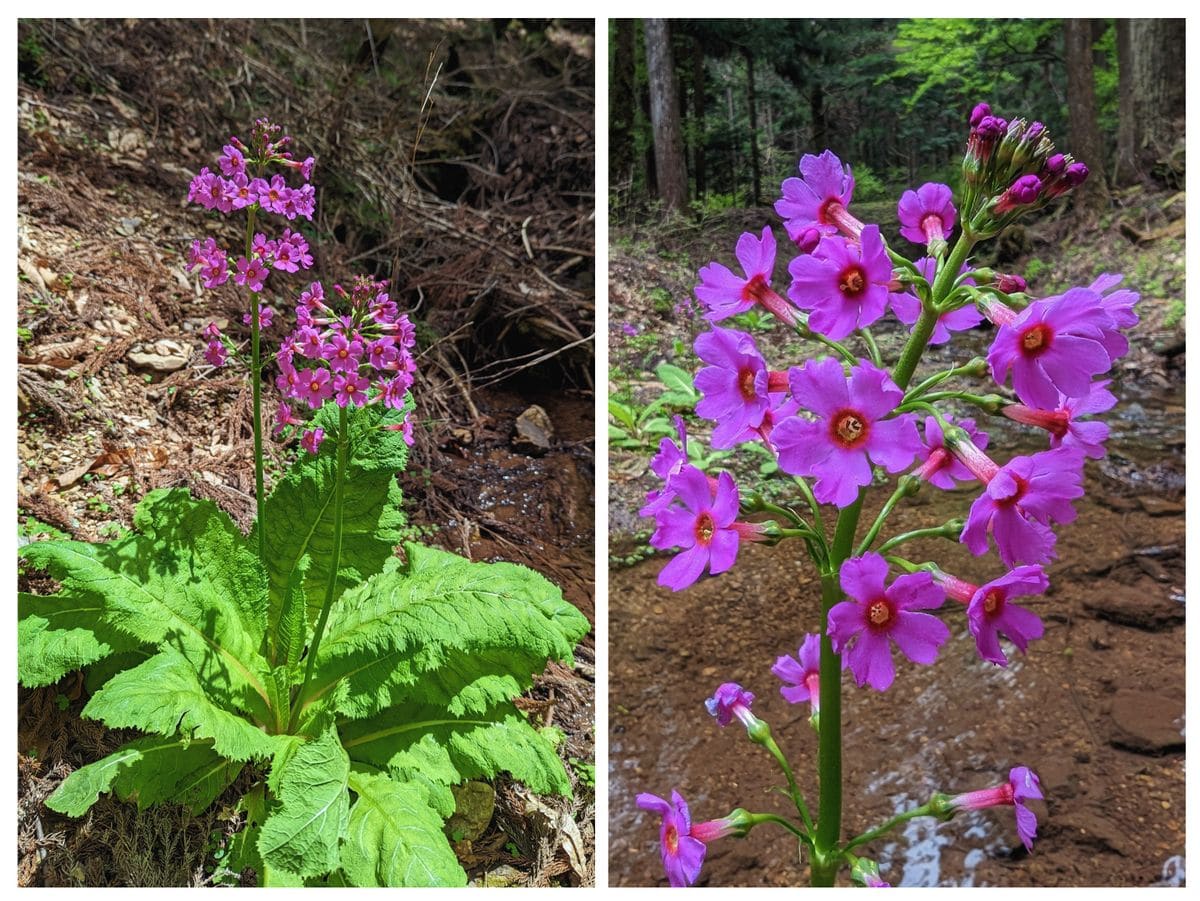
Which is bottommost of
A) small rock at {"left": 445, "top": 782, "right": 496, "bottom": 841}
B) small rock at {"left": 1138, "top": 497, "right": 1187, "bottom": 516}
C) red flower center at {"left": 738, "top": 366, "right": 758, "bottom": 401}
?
small rock at {"left": 445, "top": 782, "right": 496, "bottom": 841}

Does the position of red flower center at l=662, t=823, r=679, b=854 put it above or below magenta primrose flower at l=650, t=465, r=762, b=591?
below

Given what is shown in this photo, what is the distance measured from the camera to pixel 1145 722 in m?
2.00

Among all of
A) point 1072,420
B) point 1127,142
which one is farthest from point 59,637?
point 1127,142

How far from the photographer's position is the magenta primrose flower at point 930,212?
3.46ft

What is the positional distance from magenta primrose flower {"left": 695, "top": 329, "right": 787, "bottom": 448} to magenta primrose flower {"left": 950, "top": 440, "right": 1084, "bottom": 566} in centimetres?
25

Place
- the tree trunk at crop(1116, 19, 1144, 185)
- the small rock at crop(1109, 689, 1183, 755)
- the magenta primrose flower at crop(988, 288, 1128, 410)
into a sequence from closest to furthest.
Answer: the magenta primrose flower at crop(988, 288, 1128, 410) → the small rock at crop(1109, 689, 1183, 755) → the tree trunk at crop(1116, 19, 1144, 185)

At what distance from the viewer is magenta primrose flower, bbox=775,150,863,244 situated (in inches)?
41.1

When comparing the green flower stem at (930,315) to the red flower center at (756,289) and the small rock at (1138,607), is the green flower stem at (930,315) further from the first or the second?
the small rock at (1138,607)

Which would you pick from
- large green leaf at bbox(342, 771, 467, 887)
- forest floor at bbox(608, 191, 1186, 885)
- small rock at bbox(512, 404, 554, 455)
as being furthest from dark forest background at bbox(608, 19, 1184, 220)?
large green leaf at bbox(342, 771, 467, 887)

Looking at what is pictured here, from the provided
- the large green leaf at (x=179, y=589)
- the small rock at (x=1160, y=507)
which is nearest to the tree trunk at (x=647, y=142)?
the large green leaf at (x=179, y=589)

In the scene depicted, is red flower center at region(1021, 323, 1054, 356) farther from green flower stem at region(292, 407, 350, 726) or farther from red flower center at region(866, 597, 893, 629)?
green flower stem at region(292, 407, 350, 726)

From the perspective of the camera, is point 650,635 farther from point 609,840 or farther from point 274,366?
point 274,366

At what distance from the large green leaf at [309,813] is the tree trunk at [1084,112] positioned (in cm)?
321
